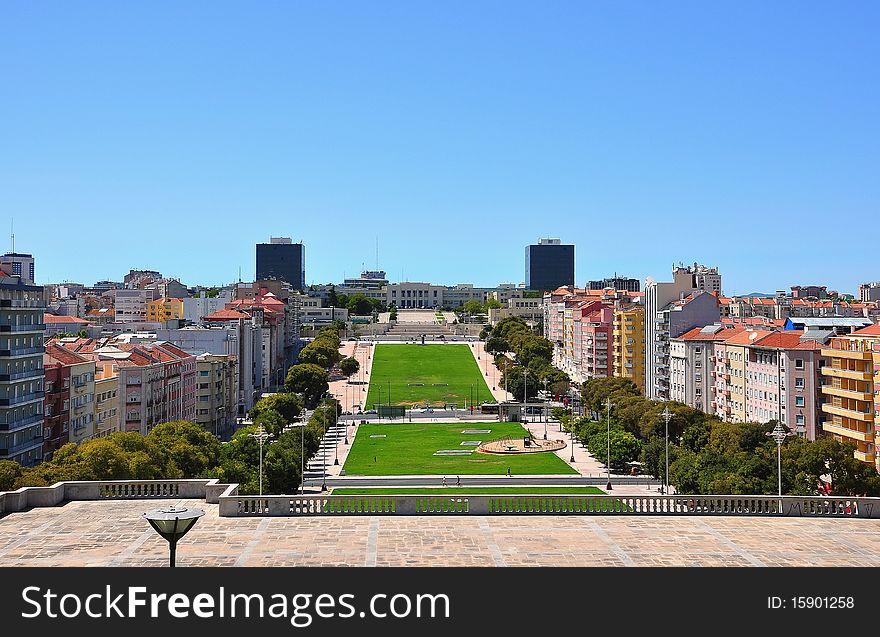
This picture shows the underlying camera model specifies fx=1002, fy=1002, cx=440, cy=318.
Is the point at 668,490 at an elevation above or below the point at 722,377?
below

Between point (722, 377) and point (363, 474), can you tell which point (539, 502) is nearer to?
point (363, 474)

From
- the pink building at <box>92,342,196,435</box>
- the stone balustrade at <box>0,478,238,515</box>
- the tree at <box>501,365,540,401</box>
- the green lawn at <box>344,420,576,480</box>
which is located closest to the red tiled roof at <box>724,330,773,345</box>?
the green lawn at <box>344,420,576,480</box>

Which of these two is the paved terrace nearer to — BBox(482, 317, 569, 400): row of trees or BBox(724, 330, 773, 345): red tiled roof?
BBox(724, 330, 773, 345): red tiled roof

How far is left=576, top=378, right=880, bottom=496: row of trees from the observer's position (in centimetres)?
5766

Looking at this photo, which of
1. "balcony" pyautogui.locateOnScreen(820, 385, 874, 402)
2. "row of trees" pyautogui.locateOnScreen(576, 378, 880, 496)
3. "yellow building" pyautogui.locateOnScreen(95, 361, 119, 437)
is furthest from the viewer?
"yellow building" pyautogui.locateOnScreen(95, 361, 119, 437)

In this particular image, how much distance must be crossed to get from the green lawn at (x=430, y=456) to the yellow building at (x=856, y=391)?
2080 cm

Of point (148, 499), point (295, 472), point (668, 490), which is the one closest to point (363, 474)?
point (295, 472)

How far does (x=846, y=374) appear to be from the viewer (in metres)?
73.2

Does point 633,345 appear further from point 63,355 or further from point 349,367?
point 63,355

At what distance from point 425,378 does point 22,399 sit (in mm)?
94876

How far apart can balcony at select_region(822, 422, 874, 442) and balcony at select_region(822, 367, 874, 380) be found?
377 centimetres
